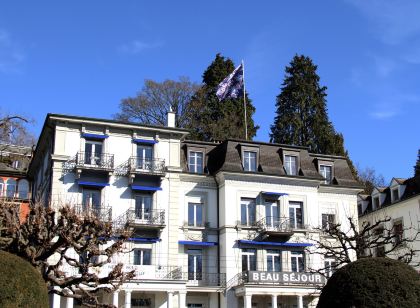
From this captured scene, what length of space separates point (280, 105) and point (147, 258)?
31.2 metres

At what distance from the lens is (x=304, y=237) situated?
137 feet

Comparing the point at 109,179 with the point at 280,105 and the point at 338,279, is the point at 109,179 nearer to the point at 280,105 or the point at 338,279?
the point at 338,279

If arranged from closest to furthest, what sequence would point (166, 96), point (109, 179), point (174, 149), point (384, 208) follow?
point (109, 179) → point (174, 149) → point (384, 208) → point (166, 96)

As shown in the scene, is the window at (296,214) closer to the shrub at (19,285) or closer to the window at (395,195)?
the window at (395,195)

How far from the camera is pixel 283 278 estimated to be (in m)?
39.0

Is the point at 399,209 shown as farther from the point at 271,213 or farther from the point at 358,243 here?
the point at 358,243

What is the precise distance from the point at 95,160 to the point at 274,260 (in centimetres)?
1377

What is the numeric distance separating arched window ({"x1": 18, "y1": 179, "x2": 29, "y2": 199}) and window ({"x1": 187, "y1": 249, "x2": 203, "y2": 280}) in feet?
51.9

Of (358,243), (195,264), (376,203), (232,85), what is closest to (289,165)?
(232,85)

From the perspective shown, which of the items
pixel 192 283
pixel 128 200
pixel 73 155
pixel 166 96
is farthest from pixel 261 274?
pixel 166 96

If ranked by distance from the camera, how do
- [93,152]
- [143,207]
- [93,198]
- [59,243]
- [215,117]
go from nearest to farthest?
[59,243]
[93,198]
[93,152]
[143,207]
[215,117]

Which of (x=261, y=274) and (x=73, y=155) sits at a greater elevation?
(x=73, y=155)

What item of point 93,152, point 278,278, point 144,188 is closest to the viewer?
point 93,152

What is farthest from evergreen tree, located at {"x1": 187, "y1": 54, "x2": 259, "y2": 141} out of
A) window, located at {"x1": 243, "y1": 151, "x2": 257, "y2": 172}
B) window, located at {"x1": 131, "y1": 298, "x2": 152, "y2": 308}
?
window, located at {"x1": 131, "y1": 298, "x2": 152, "y2": 308}
